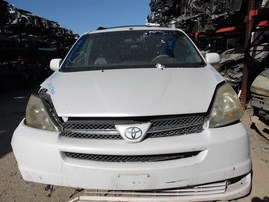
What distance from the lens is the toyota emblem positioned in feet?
6.61

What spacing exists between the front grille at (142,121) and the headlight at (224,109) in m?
0.12

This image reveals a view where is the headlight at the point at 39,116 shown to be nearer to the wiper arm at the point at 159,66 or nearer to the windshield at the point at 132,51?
the windshield at the point at 132,51

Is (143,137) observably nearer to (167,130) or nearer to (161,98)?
(167,130)

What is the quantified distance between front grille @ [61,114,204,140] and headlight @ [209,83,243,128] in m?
0.12

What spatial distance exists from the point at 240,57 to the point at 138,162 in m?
5.21

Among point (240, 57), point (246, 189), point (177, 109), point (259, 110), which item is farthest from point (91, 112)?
point (240, 57)

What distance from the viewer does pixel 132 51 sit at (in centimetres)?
332

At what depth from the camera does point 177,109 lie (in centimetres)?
211

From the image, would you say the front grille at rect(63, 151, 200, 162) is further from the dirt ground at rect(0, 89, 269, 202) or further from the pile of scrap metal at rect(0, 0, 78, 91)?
the pile of scrap metal at rect(0, 0, 78, 91)

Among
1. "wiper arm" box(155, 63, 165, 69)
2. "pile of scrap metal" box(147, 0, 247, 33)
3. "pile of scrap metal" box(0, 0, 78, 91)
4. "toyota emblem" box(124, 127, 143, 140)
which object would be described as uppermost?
"wiper arm" box(155, 63, 165, 69)

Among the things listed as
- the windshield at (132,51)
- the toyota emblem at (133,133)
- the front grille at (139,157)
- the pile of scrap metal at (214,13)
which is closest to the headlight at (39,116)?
the front grille at (139,157)

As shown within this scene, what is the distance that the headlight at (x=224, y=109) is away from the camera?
219cm

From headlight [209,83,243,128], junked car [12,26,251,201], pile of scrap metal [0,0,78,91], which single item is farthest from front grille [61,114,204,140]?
pile of scrap metal [0,0,78,91]

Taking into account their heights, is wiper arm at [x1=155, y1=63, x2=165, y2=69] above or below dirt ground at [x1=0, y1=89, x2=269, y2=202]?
above
